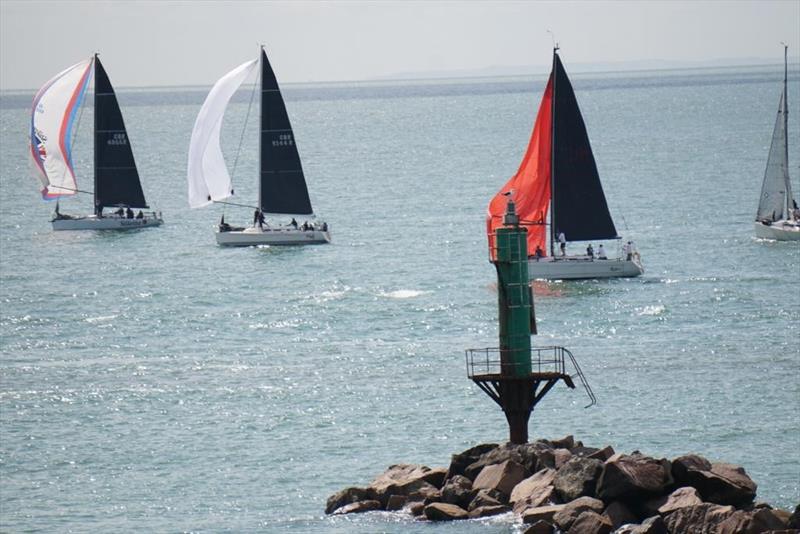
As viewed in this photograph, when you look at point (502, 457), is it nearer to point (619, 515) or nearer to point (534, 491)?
point (534, 491)

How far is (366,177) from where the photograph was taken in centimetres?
14700

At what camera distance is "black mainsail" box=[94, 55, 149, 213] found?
10262cm

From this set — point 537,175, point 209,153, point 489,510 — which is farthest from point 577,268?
point 489,510

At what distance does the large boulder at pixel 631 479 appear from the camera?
34438mm

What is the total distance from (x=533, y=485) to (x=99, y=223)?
224 feet

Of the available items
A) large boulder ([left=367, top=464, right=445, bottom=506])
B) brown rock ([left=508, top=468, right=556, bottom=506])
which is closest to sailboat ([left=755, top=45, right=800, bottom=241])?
large boulder ([left=367, top=464, right=445, bottom=506])

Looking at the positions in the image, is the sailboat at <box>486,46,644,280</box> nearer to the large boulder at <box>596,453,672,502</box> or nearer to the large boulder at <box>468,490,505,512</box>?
the large boulder at <box>468,490,505,512</box>

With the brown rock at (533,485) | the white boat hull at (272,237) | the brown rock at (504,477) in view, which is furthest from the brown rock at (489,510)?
the white boat hull at (272,237)

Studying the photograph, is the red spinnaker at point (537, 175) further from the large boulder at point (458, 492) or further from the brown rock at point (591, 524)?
the brown rock at point (591, 524)

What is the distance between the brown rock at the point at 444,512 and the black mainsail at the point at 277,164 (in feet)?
191

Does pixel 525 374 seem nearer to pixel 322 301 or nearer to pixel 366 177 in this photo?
pixel 322 301

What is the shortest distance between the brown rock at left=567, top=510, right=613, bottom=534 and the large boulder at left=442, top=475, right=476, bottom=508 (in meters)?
3.01

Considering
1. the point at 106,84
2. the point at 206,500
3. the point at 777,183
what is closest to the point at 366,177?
the point at 106,84

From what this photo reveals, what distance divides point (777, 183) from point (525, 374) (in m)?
55.7
